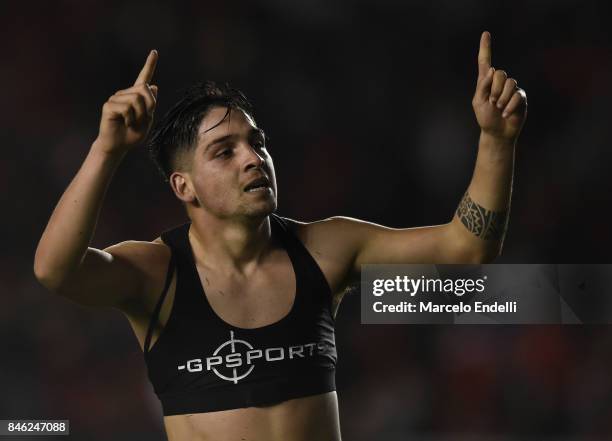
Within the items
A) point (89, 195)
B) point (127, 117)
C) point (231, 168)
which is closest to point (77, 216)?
point (89, 195)

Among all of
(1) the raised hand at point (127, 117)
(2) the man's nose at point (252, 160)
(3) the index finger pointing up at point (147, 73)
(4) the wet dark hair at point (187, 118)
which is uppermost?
(4) the wet dark hair at point (187, 118)

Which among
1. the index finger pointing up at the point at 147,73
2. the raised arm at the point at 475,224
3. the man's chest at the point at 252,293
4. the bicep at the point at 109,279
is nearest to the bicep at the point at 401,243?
the raised arm at the point at 475,224

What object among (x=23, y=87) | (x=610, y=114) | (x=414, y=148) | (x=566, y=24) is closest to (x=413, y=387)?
(x=414, y=148)

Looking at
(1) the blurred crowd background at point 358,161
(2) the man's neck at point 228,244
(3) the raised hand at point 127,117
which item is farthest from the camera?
(1) the blurred crowd background at point 358,161

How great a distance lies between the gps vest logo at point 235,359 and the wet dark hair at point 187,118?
559 mm

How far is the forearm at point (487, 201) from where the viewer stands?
2146 mm

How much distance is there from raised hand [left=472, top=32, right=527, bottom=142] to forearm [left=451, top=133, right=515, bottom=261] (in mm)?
40

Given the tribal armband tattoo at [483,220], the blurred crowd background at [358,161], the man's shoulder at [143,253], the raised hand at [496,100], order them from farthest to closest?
the blurred crowd background at [358,161] < the man's shoulder at [143,253] < the tribal armband tattoo at [483,220] < the raised hand at [496,100]

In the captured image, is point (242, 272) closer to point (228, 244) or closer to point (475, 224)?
point (228, 244)

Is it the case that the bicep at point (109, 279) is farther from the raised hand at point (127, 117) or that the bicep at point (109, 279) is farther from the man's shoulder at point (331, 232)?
the man's shoulder at point (331, 232)

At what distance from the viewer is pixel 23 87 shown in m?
5.05

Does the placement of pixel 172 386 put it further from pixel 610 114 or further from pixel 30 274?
pixel 610 114

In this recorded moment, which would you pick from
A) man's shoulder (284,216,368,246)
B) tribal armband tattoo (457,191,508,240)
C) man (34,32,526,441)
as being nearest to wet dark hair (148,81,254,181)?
man (34,32,526,441)

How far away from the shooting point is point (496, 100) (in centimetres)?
209
